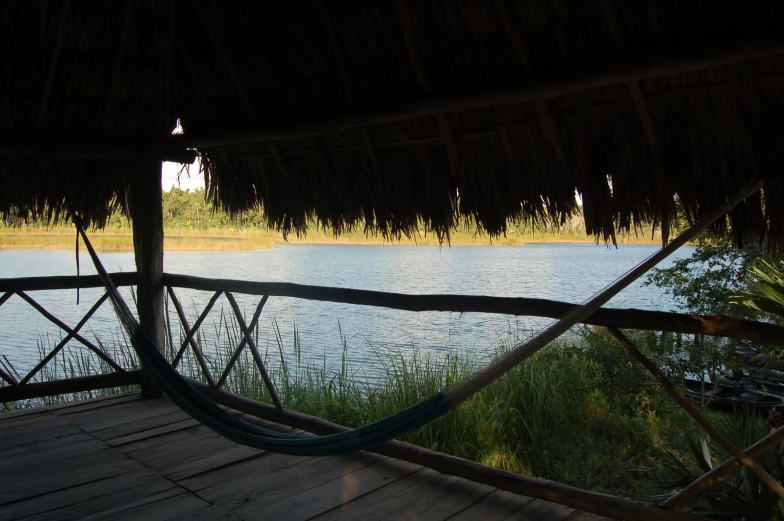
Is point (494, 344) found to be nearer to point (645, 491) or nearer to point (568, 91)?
point (645, 491)

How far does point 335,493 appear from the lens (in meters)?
1.82

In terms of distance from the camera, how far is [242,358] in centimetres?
486

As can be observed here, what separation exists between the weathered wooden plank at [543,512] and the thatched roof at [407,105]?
100 cm

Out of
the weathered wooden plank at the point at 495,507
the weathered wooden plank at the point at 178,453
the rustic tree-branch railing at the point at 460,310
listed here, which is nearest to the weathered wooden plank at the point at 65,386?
the rustic tree-branch railing at the point at 460,310

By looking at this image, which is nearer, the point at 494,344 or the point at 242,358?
the point at 242,358

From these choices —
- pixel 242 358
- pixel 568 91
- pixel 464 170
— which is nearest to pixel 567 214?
pixel 464 170

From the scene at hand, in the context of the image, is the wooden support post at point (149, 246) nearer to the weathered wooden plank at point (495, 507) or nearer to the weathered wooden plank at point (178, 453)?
the weathered wooden plank at point (178, 453)

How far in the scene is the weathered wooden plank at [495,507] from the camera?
5.38 feet

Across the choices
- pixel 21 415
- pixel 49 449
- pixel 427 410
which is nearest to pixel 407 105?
pixel 427 410

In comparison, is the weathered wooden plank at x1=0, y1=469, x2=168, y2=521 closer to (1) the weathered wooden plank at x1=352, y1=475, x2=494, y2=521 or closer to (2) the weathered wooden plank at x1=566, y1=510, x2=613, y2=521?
(1) the weathered wooden plank at x1=352, y1=475, x2=494, y2=521

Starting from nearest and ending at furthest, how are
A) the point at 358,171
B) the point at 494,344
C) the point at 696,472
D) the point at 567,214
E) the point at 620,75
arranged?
the point at 620,75, the point at 567,214, the point at 358,171, the point at 696,472, the point at 494,344

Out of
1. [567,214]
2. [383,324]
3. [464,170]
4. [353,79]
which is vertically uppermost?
[353,79]

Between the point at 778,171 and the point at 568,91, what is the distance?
65 centimetres

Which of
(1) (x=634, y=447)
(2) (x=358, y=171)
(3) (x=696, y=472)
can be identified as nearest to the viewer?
(2) (x=358, y=171)
